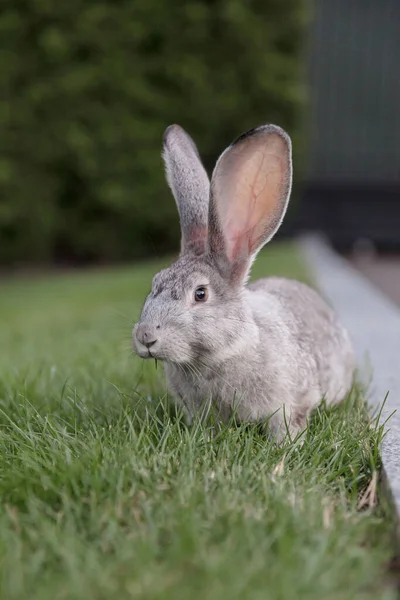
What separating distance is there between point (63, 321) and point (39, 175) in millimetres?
6223

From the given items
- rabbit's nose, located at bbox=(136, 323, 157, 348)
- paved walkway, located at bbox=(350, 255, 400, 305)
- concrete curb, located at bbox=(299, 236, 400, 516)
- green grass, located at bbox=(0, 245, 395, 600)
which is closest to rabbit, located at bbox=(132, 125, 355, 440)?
rabbit's nose, located at bbox=(136, 323, 157, 348)

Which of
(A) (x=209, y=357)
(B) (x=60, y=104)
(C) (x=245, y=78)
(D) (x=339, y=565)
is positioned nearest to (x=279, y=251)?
(C) (x=245, y=78)

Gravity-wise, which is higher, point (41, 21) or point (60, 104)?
point (41, 21)

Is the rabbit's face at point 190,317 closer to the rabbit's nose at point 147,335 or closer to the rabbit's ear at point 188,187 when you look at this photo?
the rabbit's nose at point 147,335

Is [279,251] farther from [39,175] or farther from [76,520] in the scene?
[76,520]

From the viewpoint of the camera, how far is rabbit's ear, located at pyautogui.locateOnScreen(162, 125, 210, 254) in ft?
8.61

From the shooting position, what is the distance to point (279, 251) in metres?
12.2

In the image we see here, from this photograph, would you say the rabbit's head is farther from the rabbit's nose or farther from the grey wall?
the grey wall

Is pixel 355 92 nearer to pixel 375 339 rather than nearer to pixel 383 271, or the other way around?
pixel 383 271

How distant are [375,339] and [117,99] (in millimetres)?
9223

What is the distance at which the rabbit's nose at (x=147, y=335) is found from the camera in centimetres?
226

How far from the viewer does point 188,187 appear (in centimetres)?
268

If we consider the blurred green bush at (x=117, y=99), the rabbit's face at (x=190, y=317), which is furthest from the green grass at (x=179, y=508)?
the blurred green bush at (x=117, y=99)

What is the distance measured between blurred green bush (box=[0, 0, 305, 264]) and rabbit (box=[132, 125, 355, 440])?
9790 millimetres
